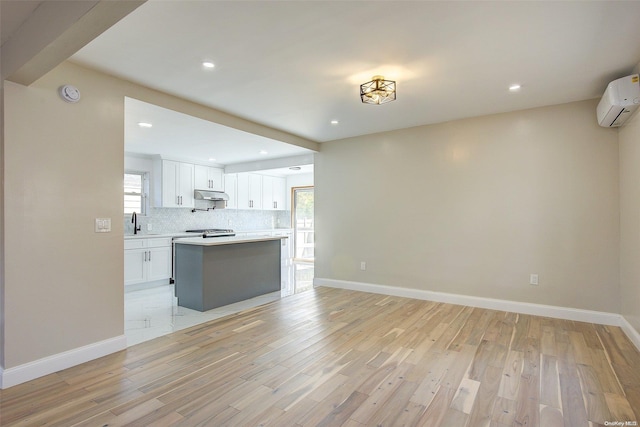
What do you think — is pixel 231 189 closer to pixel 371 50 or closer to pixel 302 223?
pixel 302 223

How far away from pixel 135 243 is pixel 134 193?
118 cm

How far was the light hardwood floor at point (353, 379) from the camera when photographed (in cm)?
194

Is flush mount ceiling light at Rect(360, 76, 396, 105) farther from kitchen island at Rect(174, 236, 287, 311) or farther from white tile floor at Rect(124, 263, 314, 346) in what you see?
white tile floor at Rect(124, 263, 314, 346)

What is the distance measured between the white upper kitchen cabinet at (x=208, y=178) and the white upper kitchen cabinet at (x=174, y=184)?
0.48ft

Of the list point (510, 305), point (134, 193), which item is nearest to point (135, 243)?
point (134, 193)

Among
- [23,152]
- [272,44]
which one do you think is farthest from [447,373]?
[23,152]

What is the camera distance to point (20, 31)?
213 cm

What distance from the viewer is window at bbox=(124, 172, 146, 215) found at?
19.5 ft

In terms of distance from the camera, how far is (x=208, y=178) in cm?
694

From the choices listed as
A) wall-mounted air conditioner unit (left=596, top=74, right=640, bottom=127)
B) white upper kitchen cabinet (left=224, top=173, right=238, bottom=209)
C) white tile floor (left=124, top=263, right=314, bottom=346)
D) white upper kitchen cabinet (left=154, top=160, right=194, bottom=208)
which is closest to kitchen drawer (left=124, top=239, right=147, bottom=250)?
white tile floor (left=124, top=263, right=314, bottom=346)

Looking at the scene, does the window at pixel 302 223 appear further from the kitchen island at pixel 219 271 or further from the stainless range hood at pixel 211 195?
the kitchen island at pixel 219 271

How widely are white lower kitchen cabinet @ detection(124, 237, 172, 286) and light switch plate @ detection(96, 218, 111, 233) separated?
8.87 ft

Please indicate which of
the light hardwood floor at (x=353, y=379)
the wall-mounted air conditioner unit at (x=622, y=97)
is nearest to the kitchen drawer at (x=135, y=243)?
the light hardwood floor at (x=353, y=379)

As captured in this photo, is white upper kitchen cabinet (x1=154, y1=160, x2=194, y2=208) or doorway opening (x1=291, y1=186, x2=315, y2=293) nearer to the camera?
white upper kitchen cabinet (x1=154, y1=160, x2=194, y2=208)
